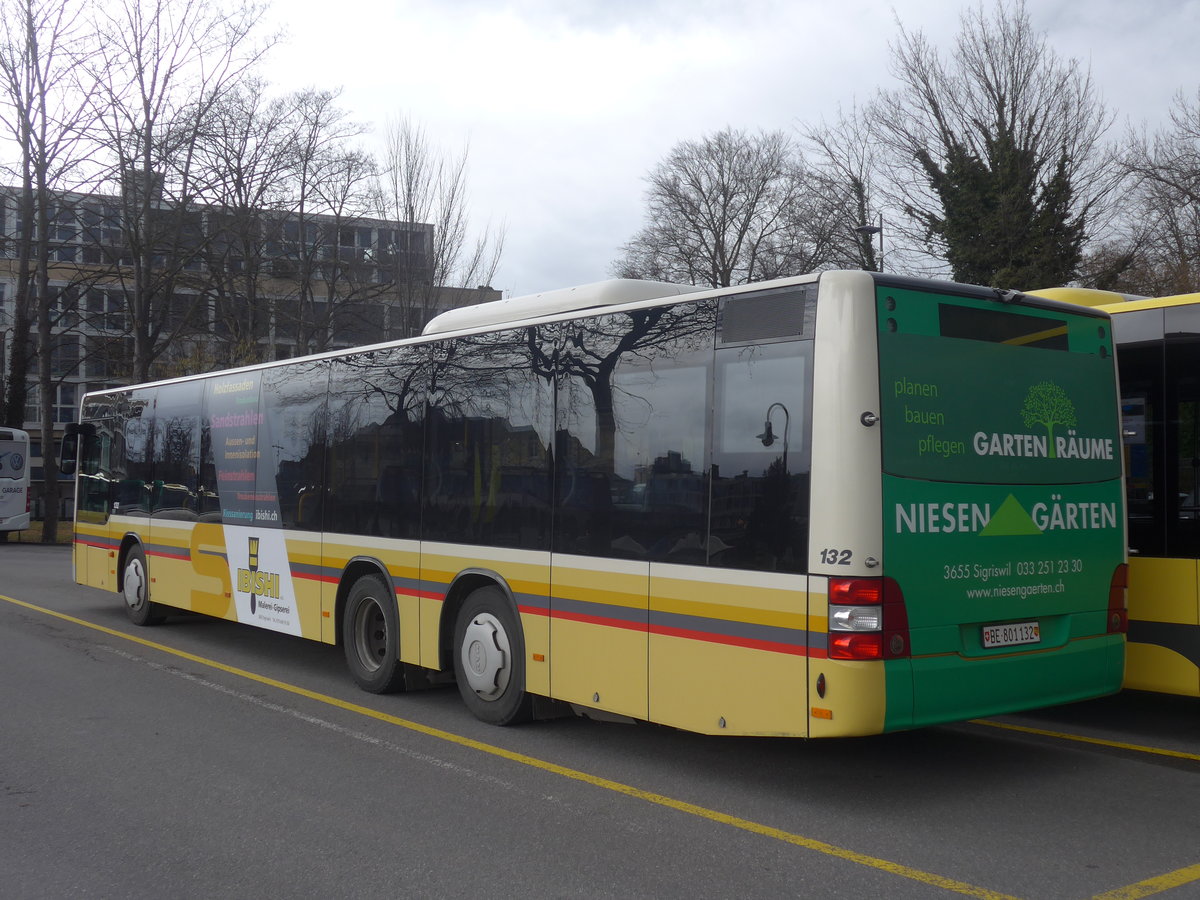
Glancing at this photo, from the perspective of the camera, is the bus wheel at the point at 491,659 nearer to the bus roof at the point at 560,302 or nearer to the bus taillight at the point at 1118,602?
the bus roof at the point at 560,302

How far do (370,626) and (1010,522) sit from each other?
524 cm

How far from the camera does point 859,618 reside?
565cm

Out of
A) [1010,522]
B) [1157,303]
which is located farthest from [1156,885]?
[1157,303]

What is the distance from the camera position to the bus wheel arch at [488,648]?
7.75m

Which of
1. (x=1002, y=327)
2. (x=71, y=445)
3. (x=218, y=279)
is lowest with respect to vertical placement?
(x=71, y=445)

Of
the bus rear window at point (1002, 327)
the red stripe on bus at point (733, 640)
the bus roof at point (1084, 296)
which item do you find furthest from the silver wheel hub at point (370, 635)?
the bus roof at point (1084, 296)

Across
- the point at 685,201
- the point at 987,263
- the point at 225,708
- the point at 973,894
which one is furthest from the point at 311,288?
the point at 973,894

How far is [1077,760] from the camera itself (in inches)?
279

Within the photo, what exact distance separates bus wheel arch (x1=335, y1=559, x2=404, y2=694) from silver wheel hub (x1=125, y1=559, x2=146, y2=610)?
475cm

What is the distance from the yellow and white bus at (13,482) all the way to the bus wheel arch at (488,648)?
28311mm

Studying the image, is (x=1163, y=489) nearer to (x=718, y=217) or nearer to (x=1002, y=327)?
(x=1002, y=327)

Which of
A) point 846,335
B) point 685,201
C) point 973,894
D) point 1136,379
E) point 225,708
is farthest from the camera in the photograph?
point 685,201

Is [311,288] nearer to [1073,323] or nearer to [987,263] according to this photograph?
[987,263]

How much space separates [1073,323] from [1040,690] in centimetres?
220
